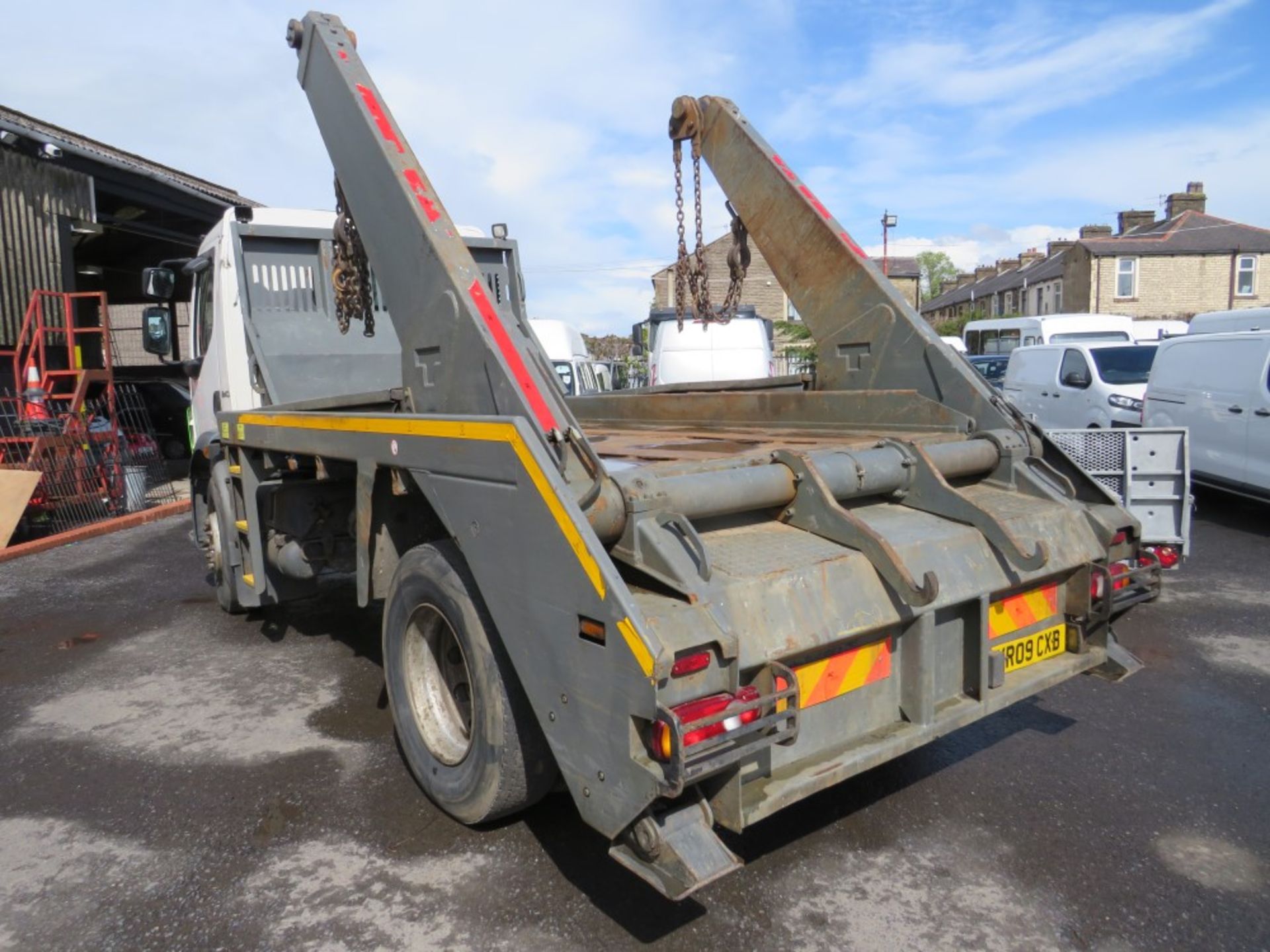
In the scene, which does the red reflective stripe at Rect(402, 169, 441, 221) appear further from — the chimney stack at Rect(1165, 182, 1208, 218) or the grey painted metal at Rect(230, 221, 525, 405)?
the chimney stack at Rect(1165, 182, 1208, 218)

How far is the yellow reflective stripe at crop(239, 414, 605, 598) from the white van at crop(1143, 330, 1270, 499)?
919 centimetres

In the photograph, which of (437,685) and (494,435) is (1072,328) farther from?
(494,435)

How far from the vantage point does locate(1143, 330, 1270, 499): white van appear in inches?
362

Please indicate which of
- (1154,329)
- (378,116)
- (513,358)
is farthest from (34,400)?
(1154,329)

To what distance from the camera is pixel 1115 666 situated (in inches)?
147

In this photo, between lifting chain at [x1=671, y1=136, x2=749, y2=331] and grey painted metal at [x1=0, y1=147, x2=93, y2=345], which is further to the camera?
grey painted metal at [x1=0, y1=147, x2=93, y2=345]

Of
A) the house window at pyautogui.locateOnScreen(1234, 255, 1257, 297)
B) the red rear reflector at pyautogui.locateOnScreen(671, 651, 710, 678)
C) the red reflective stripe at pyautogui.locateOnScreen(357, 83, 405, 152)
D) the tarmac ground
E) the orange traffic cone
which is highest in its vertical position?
the house window at pyautogui.locateOnScreen(1234, 255, 1257, 297)

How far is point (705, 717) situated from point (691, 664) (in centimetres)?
15

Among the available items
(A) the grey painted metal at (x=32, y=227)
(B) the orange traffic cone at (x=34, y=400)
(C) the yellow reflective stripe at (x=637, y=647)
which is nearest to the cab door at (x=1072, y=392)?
(C) the yellow reflective stripe at (x=637, y=647)

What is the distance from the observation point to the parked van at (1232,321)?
11.0 metres

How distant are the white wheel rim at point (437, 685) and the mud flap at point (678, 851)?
1.25m

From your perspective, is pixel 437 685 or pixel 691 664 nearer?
pixel 691 664

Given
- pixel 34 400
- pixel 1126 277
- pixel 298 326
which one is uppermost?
pixel 1126 277

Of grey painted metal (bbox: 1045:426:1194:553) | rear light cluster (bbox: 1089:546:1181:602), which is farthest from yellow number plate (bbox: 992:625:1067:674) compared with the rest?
grey painted metal (bbox: 1045:426:1194:553)
